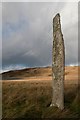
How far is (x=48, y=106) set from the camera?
2586 centimetres

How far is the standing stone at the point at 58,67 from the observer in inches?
1005

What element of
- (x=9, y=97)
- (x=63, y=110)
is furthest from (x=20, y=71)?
(x=63, y=110)

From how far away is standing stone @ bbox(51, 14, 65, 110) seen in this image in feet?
83.7

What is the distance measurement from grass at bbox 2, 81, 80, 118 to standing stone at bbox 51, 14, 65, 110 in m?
0.67

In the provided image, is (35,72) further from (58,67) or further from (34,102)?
(58,67)

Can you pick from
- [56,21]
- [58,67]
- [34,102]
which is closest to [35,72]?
[34,102]

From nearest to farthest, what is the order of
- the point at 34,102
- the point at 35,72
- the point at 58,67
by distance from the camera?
the point at 58,67 → the point at 34,102 → the point at 35,72

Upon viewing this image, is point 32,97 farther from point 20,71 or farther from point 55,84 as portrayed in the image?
point 20,71

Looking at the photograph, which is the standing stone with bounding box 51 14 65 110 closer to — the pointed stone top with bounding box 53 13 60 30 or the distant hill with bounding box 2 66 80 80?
the pointed stone top with bounding box 53 13 60 30

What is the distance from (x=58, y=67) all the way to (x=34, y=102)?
3.19 meters

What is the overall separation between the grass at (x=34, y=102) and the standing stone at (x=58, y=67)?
2.20 ft

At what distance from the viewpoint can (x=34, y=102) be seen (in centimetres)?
2634

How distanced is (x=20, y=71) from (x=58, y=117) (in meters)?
36.5

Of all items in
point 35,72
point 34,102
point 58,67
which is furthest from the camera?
point 35,72
